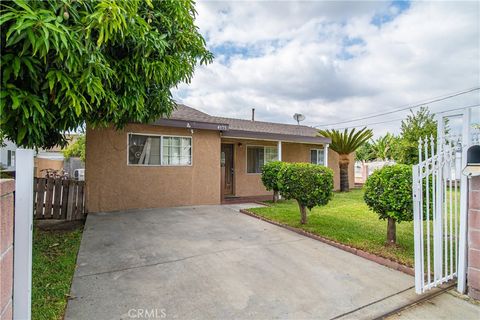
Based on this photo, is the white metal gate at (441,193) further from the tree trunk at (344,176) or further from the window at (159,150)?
the tree trunk at (344,176)

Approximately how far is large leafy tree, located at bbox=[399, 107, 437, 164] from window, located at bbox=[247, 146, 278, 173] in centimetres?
922

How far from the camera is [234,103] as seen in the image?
2417 cm

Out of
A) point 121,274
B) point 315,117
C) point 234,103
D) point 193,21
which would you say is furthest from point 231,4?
point 315,117

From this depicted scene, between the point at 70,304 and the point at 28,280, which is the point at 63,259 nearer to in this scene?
the point at 70,304

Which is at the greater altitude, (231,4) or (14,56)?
(231,4)

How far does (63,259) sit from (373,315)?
4.64 m

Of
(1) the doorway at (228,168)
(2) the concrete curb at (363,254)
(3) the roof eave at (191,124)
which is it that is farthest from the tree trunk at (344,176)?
(2) the concrete curb at (363,254)

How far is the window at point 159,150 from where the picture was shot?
8594mm

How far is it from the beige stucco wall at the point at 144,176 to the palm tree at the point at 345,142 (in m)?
7.52

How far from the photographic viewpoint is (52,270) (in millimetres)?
3863

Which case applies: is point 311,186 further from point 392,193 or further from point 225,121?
point 225,121

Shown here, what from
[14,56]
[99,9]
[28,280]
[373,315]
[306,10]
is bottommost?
[373,315]

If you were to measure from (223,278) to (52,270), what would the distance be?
2543mm

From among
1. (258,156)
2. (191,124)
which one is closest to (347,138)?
(258,156)
